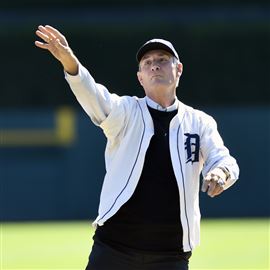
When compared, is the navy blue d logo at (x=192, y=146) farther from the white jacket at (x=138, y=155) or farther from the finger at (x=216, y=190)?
the finger at (x=216, y=190)

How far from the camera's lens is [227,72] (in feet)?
84.7

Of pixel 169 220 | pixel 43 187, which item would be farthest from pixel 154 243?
pixel 43 187

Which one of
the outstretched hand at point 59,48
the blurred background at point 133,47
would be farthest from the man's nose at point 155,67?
the blurred background at point 133,47

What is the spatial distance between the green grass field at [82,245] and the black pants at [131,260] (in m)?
6.06

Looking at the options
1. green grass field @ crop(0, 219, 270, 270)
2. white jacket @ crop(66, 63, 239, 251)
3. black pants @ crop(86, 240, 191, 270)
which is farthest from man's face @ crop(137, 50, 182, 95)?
green grass field @ crop(0, 219, 270, 270)

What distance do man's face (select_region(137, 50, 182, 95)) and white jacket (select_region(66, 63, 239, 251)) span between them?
138 millimetres

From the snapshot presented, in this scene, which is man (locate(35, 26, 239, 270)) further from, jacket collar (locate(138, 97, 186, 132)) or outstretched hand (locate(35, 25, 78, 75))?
outstretched hand (locate(35, 25, 78, 75))

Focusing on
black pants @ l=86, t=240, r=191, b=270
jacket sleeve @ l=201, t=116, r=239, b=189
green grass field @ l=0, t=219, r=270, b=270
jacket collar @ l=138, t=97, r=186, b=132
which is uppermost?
jacket collar @ l=138, t=97, r=186, b=132

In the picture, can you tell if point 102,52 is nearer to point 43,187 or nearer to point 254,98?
point 254,98

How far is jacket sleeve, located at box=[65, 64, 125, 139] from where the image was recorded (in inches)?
203

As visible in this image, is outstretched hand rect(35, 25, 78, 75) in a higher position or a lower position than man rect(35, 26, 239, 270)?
higher

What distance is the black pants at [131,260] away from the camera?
541 cm

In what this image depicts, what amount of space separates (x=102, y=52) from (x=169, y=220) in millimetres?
21136

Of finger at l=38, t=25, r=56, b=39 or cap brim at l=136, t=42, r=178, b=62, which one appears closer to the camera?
finger at l=38, t=25, r=56, b=39
